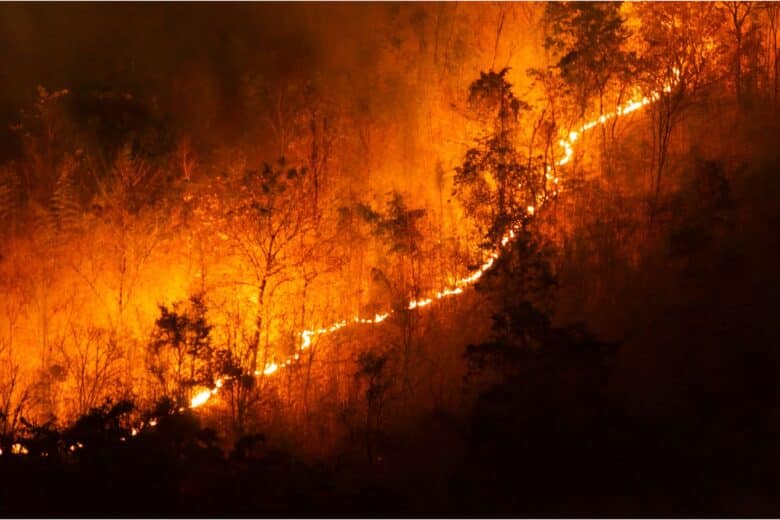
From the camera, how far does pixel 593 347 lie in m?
8.62

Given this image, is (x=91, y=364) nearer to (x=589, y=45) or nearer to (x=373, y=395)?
(x=373, y=395)

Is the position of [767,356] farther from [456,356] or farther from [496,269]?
[456,356]

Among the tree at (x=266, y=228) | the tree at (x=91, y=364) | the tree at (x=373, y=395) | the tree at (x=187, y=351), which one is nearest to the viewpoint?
the tree at (x=373, y=395)

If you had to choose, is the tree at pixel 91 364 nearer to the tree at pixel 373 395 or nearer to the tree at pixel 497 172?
the tree at pixel 373 395

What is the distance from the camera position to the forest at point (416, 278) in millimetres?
8297

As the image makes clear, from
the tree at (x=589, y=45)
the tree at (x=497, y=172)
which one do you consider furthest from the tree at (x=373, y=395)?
the tree at (x=589, y=45)

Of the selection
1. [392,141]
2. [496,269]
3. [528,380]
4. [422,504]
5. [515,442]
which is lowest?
[422,504]

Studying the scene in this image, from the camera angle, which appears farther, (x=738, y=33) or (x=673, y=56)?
(x=738, y=33)

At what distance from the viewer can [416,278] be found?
14414 millimetres

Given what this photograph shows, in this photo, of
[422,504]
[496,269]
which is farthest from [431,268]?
[422,504]

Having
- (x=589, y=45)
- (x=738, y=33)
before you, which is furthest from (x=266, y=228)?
(x=738, y=33)

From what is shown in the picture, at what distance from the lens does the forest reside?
830 centimetres

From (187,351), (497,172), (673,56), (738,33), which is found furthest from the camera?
(738,33)

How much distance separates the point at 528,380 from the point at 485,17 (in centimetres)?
1524
